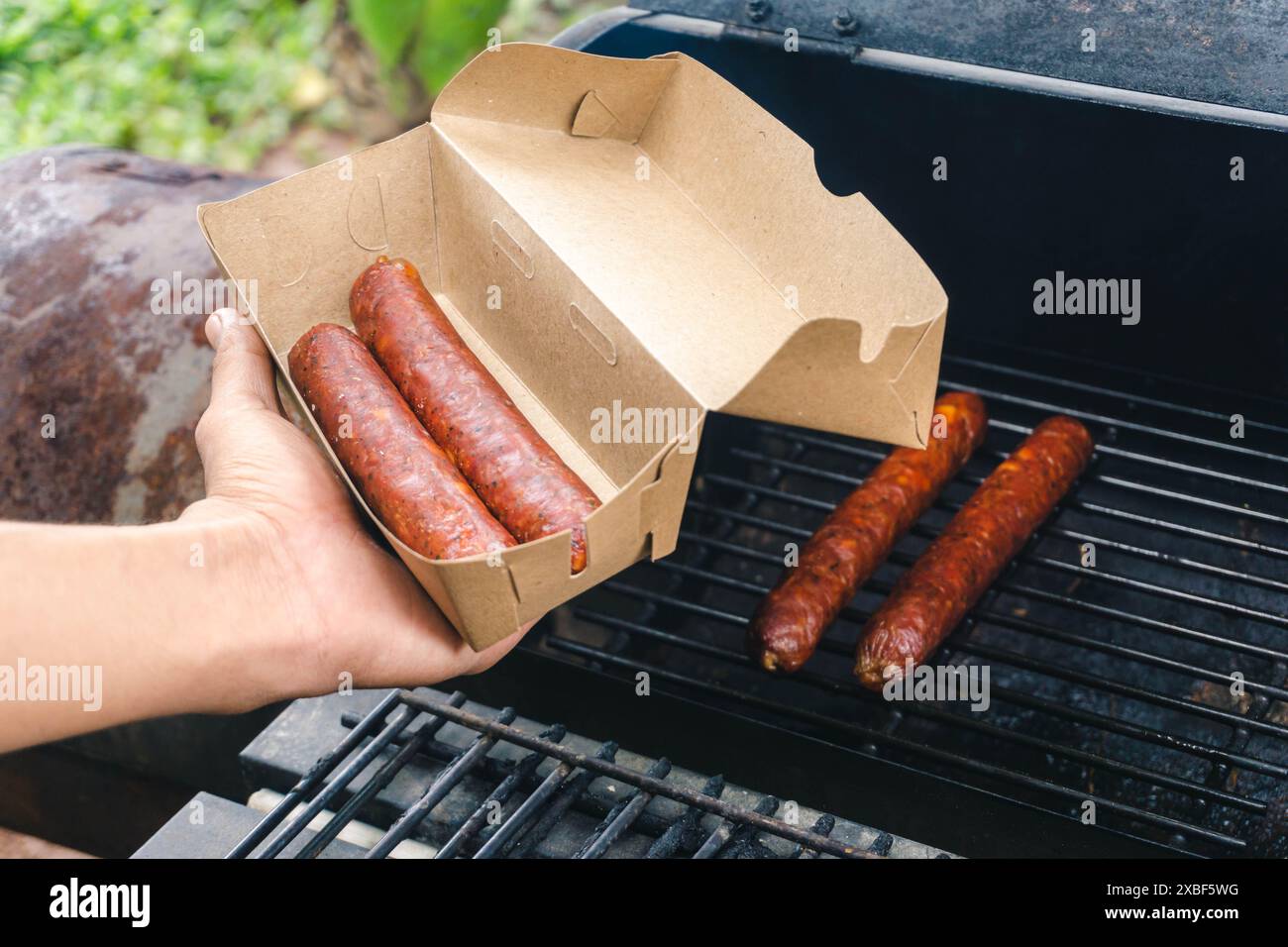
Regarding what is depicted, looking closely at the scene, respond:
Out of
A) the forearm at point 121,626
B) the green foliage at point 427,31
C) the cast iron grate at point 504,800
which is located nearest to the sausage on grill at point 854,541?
the cast iron grate at point 504,800

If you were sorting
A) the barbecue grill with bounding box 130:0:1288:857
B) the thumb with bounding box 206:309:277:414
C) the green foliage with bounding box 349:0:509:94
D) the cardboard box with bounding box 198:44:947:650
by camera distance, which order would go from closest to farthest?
the cardboard box with bounding box 198:44:947:650
the thumb with bounding box 206:309:277:414
the barbecue grill with bounding box 130:0:1288:857
the green foliage with bounding box 349:0:509:94

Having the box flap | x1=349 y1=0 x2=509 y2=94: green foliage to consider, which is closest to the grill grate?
the box flap

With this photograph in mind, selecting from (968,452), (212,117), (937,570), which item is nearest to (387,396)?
(937,570)

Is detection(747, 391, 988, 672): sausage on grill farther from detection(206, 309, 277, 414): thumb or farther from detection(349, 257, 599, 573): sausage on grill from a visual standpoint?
detection(206, 309, 277, 414): thumb

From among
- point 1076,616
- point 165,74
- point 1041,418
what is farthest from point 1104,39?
point 165,74

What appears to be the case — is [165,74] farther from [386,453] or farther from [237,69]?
[386,453]

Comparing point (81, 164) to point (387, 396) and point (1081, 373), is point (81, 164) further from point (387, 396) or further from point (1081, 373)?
point (1081, 373)
